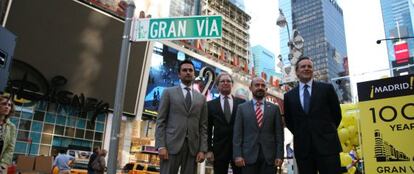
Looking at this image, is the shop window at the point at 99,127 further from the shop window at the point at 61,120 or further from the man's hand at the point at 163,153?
the man's hand at the point at 163,153

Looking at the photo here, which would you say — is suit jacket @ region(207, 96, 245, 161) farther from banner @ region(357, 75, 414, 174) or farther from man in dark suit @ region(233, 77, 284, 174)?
banner @ region(357, 75, 414, 174)

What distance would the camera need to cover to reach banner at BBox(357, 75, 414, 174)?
19.0ft

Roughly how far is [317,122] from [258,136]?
0.85 m

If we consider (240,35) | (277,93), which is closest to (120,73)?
(277,93)

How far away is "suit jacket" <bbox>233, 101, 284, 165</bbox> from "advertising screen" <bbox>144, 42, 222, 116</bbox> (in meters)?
21.2

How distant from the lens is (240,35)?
86812 millimetres

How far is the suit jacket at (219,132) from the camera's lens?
5.29 meters

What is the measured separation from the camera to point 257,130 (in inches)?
192

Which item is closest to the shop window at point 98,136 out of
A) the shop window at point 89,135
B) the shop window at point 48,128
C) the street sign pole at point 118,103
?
the shop window at point 89,135

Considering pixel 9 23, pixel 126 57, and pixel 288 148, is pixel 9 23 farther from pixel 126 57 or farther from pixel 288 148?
pixel 288 148

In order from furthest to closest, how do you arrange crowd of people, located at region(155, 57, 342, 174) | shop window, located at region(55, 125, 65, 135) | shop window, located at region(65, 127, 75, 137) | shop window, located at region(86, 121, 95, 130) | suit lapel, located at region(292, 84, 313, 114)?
1. shop window, located at region(86, 121, 95, 130)
2. shop window, located at region(65, 127, 75, 137)
3. shop window, located at region(55, 125, 65, 135)
4. suit lapel, located at region(292, 84, 313, 114)
5. crowd of people, located at region(155, 57, 342, 174)

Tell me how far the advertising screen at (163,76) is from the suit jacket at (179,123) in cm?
2128

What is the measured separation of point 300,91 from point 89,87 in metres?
18.0

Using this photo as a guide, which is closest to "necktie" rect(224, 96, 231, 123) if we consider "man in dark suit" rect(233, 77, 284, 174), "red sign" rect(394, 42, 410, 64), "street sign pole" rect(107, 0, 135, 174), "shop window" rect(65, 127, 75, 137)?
"man in dark suit" rect(233, 77, 284, 174)
